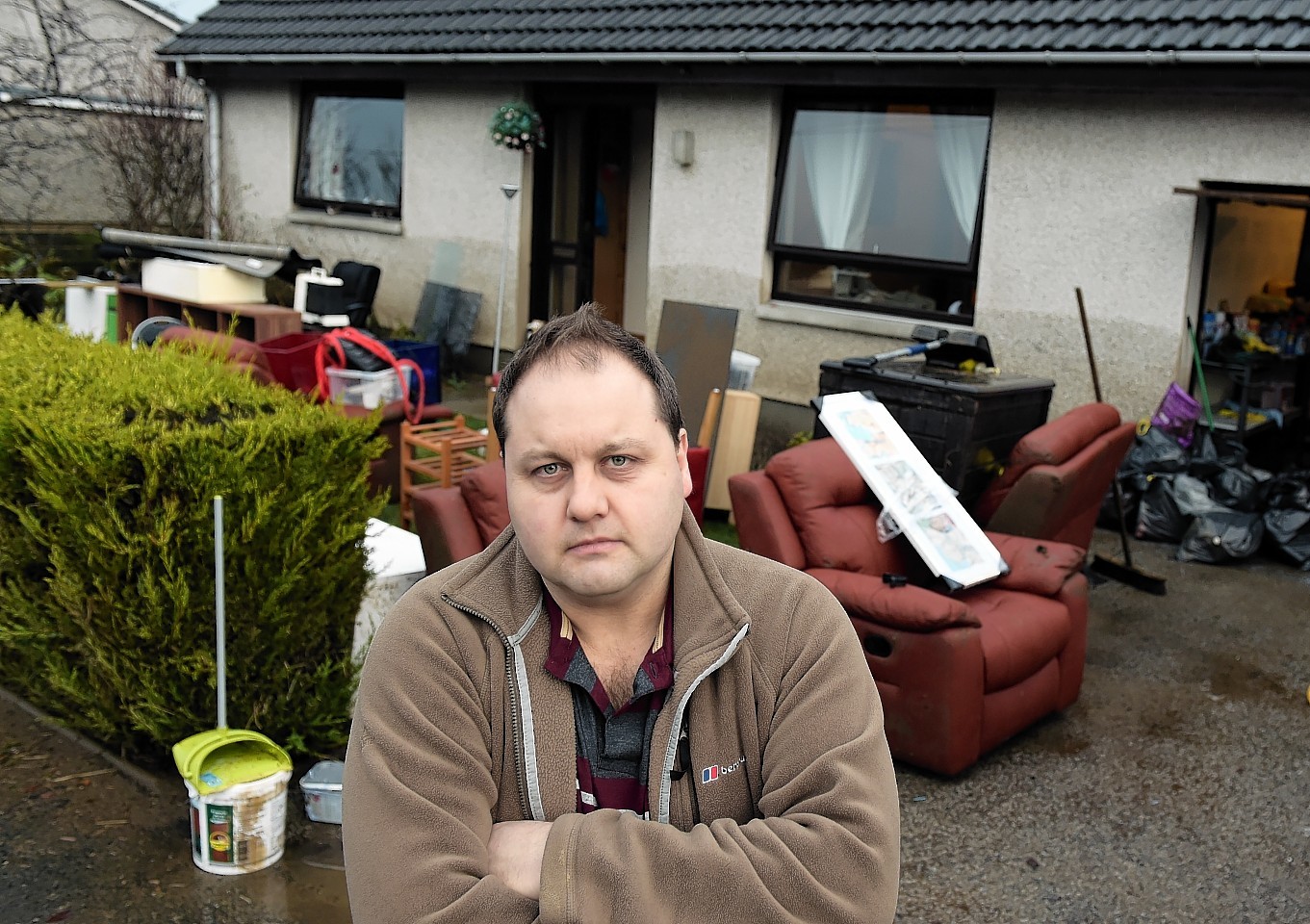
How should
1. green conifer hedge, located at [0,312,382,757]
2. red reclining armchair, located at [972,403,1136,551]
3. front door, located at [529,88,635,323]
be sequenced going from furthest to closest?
front door, located at [529,88,635,323]
red reclining armchair, located at [972,403,1136,551]
green conifer hedge, located at [0,312,382,757]

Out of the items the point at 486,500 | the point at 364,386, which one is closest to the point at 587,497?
the point at 486,500

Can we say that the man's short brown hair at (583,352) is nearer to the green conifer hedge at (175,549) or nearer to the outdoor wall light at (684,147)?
the green conifer hedge at (175,549)

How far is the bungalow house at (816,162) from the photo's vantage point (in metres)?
8.15

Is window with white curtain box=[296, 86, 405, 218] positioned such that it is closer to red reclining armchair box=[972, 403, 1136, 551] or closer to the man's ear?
red reclining armchair box=[972, 403, 1136, 551]

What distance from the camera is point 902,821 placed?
4.39m

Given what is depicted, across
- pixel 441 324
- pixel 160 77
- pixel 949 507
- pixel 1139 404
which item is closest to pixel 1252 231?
pixel 1139 404

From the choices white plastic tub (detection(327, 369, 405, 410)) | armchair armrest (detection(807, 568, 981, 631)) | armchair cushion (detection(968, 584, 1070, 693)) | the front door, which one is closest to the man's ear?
armchair armrest (detection(807, 568, 981, 631))

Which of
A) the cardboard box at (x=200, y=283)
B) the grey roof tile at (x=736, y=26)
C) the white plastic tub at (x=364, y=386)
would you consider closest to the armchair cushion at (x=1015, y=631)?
the white plastic tub at (x=364, y=386)

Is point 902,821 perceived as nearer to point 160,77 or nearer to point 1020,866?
point 1020,866

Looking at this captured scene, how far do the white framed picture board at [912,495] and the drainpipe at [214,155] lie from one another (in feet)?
36.2

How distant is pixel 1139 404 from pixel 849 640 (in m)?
7.20

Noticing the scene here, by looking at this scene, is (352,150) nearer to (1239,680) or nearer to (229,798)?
(1239,680)

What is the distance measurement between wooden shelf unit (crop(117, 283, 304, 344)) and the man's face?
7680mm

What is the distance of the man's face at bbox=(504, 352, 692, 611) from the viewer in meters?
1.81
